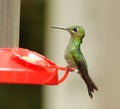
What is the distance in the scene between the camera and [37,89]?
3312 mm

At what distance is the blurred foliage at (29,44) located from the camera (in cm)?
296

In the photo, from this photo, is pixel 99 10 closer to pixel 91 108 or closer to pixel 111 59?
pixel 111 59

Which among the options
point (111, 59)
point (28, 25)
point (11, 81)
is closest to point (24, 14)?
point (28, 25)

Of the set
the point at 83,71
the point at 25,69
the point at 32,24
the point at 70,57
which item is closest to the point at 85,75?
the point at 83,71

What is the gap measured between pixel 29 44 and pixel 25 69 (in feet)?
5.33

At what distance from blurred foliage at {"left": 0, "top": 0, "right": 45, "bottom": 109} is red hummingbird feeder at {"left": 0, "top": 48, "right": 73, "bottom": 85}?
1329 millimetres

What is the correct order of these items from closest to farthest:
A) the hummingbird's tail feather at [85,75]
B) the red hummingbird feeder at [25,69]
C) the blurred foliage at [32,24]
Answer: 1. the red hummingbird feeder at [25,69]
2. the hummingbird's tail feather at [85,75]
3. the blurred foliage at [32,24]

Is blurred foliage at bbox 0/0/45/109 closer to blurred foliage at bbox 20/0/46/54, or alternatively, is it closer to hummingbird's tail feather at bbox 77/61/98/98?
blurred foliage at bbox 20/0/46/54

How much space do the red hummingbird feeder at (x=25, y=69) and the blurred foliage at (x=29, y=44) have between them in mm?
1329

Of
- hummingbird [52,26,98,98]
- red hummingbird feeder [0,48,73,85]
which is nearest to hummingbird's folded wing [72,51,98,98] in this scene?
hummingbird [52,26,98,98]

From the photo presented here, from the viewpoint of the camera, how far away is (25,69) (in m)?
1.48

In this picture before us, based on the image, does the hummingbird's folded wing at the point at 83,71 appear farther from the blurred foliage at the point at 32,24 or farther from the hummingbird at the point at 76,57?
the blurred foliage at the point at 32,24

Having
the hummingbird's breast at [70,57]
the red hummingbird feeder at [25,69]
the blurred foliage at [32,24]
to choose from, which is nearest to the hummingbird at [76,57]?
the hummingbird's breast at [70,57]

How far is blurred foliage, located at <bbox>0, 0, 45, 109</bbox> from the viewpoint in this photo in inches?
116
